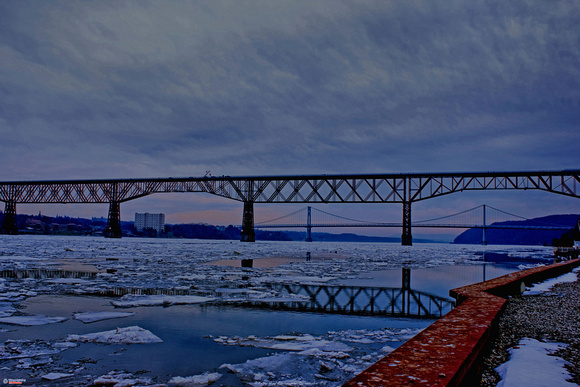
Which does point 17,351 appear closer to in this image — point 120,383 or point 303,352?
point 120,383

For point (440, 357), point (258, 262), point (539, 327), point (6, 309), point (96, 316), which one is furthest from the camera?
point (258, 262)

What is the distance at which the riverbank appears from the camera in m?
3.19

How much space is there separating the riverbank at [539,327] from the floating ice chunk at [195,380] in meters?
1.98

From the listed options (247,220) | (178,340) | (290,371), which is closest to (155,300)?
(178,340)

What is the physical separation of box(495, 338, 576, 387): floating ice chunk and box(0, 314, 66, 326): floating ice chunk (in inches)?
186

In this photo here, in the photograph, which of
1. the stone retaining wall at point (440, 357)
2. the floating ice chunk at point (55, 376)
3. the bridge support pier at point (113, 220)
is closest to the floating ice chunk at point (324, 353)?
the stone retaining wall at point (440, 357)

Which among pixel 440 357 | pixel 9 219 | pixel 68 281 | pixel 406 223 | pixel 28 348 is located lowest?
pixel 68 281

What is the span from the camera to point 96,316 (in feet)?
16.3

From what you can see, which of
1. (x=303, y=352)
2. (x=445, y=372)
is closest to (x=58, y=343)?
(x=303, y=352)

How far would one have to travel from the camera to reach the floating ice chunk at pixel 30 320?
453 cm

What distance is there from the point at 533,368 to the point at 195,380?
256 cm

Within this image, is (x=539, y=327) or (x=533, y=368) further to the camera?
(x=539, y=327)

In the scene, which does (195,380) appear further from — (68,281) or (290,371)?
(68,281)

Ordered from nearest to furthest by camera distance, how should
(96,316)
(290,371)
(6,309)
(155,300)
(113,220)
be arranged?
(290,371) < (96,316) < (6,309) < (155,300) < (113,220)
